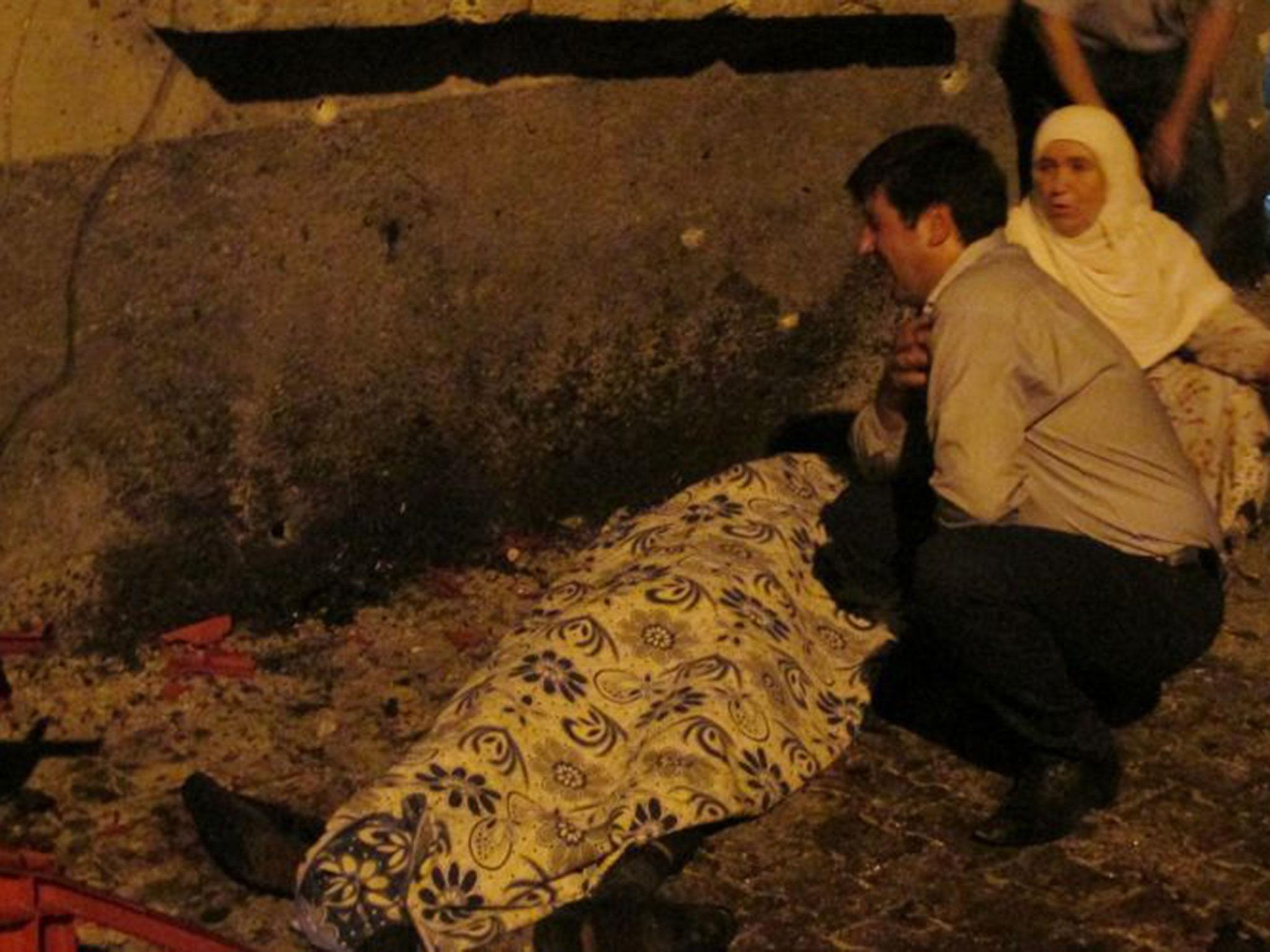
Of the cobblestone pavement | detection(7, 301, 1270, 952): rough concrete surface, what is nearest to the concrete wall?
detection(7, 301, 1270, 952): rough concrete surface

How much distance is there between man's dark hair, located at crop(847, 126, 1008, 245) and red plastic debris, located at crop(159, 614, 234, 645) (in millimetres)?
1819

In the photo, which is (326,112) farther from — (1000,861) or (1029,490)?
(1000,861)

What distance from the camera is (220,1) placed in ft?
17.6

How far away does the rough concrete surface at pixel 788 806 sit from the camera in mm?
4887

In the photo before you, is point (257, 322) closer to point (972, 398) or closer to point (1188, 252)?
point (972, 398)

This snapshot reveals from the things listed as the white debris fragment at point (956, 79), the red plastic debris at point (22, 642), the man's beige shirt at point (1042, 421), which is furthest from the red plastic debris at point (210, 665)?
the white debris fragment at point (956, 79)

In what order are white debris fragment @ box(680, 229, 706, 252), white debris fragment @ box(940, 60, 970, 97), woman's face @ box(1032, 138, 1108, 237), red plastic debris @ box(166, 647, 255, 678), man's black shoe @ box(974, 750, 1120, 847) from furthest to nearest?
white debris fragment @ box(940, 60, 970, 97), white debris fragment @ box(680, 229, 706, 252), red plastic debris @ box(166, 647, 255, 678), woman's face @ box(1032, 138, 1108, 237), man's black shoe @ box(974, 750, 1120, 847)

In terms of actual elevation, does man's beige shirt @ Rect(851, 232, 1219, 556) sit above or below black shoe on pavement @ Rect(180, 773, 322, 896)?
above

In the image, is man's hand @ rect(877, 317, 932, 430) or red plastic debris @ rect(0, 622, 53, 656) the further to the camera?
man's hand @ rect(877, 317, 932, 430)

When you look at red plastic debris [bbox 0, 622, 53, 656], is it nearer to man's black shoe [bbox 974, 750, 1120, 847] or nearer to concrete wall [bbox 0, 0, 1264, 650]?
concrete wall [bbox 0, 0, 1264, 650]

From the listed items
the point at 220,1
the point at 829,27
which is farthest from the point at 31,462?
the point at 829,27

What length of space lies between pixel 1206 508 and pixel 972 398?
0.65m

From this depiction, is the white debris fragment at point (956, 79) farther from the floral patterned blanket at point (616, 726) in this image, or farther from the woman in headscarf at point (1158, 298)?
the floral patterned blanket at point (616, 726)

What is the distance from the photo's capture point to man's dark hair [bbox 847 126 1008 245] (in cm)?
510
